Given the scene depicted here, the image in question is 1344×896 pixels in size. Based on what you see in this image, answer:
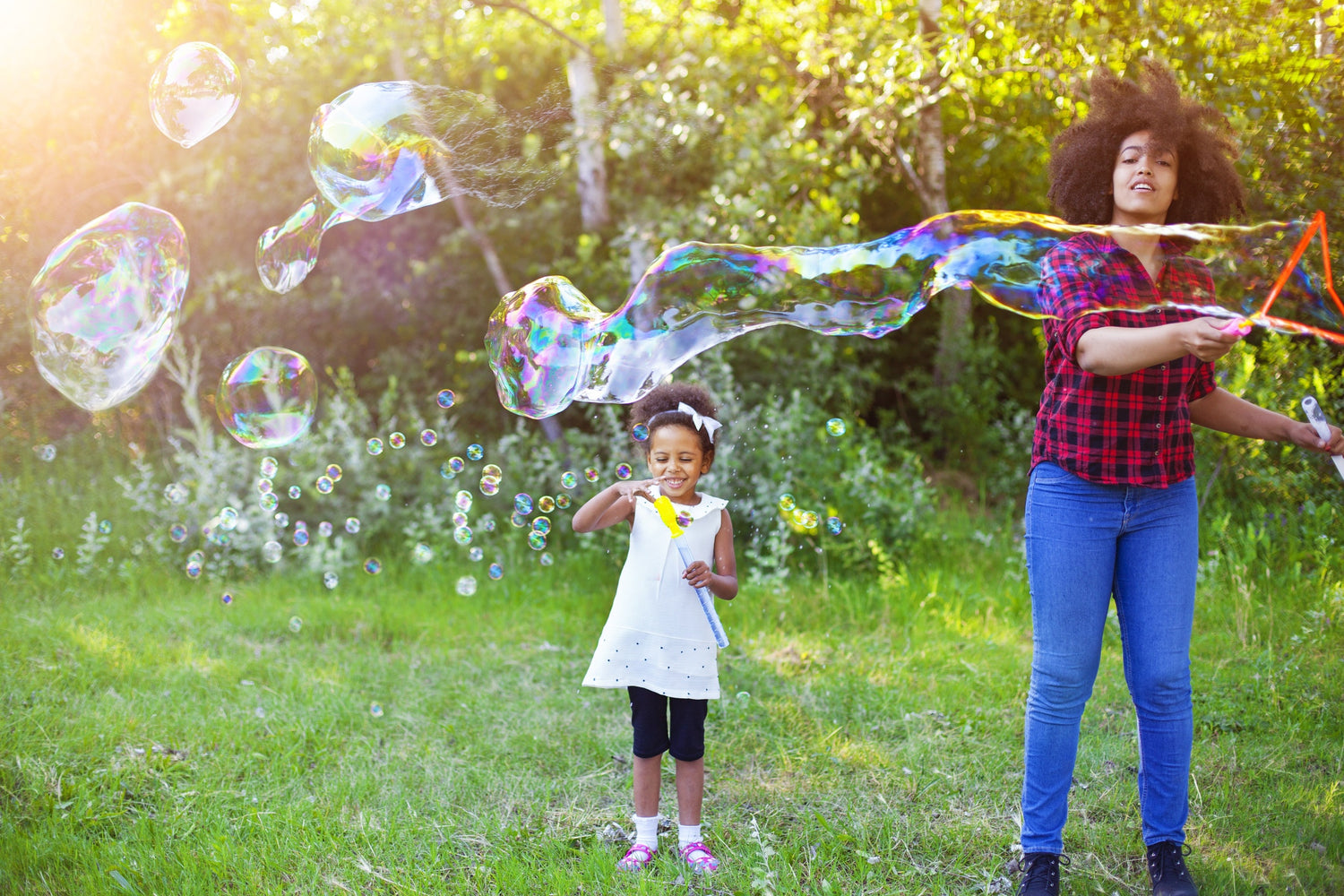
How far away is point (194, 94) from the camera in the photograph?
3471 mm

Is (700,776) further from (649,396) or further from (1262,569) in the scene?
(1262,569)

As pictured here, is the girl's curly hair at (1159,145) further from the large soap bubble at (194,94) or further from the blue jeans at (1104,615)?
the large soap bubble at (194,94)

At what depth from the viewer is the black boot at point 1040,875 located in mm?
2236

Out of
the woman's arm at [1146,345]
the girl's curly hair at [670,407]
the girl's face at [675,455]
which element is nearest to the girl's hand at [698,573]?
the girl's face at [675,455]

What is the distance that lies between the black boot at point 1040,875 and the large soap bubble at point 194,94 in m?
3.24

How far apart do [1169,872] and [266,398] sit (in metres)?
2.91

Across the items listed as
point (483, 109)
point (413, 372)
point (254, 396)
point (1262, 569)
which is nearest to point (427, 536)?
point (413, 372)

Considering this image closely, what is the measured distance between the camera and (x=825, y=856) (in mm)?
2541

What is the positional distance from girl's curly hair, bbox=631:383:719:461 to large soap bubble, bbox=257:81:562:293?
3.17 ft

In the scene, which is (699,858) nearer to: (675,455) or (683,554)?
Result: (683,554)

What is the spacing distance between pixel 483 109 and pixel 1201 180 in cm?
216

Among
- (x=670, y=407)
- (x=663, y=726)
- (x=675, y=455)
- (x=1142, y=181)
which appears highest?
(x=1142, y=181)

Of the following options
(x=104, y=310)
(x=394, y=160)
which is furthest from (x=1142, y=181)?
(x=104, y=310)

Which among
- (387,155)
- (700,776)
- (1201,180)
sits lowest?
(700,776)
